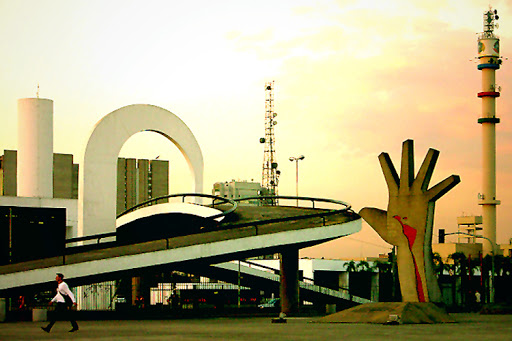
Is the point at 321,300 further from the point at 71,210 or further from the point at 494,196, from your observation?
the point at 494,196

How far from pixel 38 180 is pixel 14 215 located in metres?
7.17

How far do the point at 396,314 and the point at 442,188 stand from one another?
7.23 m

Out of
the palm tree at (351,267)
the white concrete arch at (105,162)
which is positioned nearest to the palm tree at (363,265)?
the palm tree at (351,267)

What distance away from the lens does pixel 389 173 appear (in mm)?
38344

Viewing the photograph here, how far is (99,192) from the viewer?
138 feet

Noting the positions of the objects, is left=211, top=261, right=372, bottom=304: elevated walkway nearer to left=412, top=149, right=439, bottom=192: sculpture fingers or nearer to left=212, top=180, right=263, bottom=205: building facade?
left=412, top=149, right=439, bottom=192: sculpture fingers

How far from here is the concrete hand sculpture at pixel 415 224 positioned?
121 feet

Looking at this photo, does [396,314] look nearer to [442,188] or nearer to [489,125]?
→ [442,188]

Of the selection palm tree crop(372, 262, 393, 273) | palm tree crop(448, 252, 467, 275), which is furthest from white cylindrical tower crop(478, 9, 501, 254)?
palm tree crop(372, 262, 393, 273)

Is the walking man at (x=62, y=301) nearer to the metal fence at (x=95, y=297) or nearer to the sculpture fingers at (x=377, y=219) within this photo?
the sculpture fingers at (x=377, y=219)

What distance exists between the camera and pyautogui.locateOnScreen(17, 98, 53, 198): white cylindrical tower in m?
46.6

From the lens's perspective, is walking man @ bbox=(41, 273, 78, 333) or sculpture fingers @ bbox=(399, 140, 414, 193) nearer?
walking man @ bbox=(41, 273, 78, 333)

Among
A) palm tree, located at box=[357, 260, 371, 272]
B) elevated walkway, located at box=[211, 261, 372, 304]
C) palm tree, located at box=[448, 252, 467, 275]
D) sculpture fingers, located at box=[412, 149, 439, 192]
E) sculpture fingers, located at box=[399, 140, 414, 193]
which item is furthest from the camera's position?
palm tree, located at box=[357, 260, 371, 272]

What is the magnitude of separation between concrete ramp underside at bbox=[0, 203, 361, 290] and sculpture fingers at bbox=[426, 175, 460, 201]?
7812 millimetres
